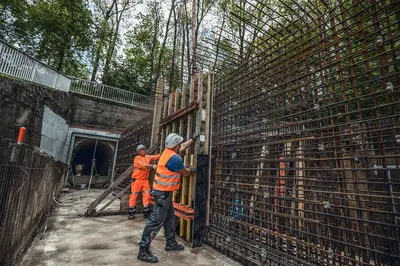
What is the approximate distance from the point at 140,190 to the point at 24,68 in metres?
10.2

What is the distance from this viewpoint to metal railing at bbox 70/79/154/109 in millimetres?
16938

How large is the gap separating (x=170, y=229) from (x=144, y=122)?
5882mm

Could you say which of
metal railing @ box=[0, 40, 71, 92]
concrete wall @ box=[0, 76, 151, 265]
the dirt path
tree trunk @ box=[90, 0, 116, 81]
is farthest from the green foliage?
the dirt path

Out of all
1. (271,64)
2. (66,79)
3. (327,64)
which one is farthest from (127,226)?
(66,79)

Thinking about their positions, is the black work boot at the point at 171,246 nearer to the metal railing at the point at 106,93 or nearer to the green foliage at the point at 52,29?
the metal railing at the point at 106,93

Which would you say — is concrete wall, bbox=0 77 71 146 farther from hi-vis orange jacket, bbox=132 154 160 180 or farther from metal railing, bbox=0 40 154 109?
hi-vis orange jacket, bbox=132 154 160 180

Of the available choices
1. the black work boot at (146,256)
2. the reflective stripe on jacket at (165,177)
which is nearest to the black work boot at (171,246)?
the black work boot at (146,256)

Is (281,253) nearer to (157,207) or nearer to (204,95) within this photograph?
(157,207)

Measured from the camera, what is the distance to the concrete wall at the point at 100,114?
571 inches

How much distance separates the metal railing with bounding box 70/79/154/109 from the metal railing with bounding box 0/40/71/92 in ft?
8.53

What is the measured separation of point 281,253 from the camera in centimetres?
259

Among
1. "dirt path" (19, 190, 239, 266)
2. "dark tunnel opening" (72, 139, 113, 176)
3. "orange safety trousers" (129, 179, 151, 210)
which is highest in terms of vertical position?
"dark tunnel opening" (72, 139, 113, 176)

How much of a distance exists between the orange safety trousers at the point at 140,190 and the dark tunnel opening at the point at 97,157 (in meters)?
9.68

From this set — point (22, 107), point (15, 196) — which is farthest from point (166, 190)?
point (22, 107)
